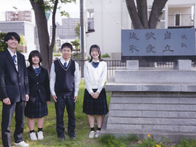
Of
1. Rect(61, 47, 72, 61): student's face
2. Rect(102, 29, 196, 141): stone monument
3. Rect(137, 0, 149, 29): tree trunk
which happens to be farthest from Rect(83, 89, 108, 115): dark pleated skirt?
Rect(137, 0, 149, 29): tree trunk

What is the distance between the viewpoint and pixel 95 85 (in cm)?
414

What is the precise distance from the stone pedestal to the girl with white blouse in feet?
0.67

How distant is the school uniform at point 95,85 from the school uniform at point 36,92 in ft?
2.45

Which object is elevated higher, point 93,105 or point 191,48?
point 191,48

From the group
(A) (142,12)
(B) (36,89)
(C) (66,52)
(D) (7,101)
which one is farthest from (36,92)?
(A) (142,12)

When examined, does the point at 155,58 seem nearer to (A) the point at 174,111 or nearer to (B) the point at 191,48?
(B) the point at 191,48

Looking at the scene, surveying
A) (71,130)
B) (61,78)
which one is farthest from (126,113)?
(61,78)

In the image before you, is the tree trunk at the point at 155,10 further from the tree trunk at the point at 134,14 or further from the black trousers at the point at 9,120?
the black trousers at the point at 9,120

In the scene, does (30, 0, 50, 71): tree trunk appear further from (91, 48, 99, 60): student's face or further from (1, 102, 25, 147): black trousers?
(1, 102, 25, 147): black trousers

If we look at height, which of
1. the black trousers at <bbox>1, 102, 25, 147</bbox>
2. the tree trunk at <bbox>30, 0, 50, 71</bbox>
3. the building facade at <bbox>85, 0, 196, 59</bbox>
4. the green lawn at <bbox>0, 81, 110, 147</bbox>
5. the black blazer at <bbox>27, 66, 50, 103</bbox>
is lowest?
the green lawn at <bbox>0, 81, 110, 147</bbox>

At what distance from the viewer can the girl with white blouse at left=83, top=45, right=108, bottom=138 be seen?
4129 millimetres

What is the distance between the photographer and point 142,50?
14.8 ft

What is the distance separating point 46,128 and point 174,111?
2.56 metres

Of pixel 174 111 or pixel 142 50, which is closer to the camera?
pixel 174 111
